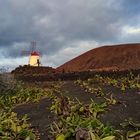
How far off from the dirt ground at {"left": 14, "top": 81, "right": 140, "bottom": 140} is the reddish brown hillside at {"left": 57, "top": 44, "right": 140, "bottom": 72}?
16.7 metres

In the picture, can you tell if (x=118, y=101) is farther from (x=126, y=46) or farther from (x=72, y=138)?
(x=126, y=46)

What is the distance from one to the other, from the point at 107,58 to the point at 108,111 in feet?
75.6

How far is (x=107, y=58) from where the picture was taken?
119 ft

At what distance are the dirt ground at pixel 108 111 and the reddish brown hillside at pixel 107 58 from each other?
16745 millimetres

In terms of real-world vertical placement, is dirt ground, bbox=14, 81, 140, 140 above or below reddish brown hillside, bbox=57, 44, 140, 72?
below

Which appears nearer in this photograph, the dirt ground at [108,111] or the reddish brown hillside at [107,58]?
the dirt ground at [108,111]

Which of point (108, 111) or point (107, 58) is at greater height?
point (107, 58)

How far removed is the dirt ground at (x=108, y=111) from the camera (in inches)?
484

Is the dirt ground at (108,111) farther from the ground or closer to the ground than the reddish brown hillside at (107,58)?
closer to the ground

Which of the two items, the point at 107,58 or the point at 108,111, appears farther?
the point at 107,58

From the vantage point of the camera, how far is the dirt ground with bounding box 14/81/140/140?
12.3m

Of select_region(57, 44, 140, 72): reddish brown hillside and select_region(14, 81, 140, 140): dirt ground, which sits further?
select_region(57, 44, 140, 72): reddish brown hillside

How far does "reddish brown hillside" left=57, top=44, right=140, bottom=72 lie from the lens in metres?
34.9

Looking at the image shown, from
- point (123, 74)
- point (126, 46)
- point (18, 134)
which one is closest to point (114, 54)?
point (126, 46)
